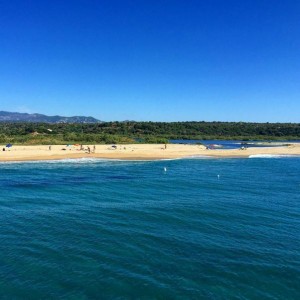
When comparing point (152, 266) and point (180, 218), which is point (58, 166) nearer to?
point (180, 218)

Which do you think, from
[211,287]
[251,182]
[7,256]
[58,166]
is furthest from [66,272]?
[58,166]

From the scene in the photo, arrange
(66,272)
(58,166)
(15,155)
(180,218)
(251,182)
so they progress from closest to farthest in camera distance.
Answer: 1. (66,272)
2. (180,218)
3. (251,182)
4. (58,166)
5. (15,155)

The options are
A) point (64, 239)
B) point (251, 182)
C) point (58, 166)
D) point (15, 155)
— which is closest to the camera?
point (64, 239)

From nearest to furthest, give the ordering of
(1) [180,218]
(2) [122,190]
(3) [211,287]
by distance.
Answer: (3) [211,287] → (1) [180,218] → (2) [122,190]

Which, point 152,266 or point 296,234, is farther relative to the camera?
point 296,234

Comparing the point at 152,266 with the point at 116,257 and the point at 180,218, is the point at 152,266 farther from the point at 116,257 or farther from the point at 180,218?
the point at 180,218

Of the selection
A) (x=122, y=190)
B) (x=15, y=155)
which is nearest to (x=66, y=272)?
(x=122, y=190)
